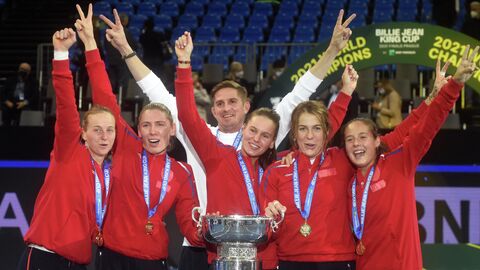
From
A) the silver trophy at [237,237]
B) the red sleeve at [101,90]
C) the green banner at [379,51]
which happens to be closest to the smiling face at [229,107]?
the red sleeve at [101,90]

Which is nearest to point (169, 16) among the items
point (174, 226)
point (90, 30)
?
point (174, 226)

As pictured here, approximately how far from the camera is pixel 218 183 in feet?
16.7

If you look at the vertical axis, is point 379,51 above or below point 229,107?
above

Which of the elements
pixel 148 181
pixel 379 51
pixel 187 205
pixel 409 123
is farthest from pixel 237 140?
pixel 379 51

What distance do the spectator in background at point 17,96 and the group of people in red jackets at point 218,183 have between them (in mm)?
7537

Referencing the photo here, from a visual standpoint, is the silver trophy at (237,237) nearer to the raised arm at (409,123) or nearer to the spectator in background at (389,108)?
the raised arm at (409,123)

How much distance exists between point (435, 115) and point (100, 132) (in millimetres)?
1882

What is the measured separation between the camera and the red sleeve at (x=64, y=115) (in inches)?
188

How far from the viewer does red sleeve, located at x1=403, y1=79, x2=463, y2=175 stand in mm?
4992

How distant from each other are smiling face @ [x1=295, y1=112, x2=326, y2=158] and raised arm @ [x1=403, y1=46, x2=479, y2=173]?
518 mm

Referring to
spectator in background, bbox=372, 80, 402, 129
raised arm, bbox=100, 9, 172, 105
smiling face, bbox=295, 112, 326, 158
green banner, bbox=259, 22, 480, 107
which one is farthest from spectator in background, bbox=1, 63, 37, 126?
smiling face, bbox=295, 112, 326, 158

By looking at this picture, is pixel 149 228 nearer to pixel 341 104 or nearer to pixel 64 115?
pixel 64 115

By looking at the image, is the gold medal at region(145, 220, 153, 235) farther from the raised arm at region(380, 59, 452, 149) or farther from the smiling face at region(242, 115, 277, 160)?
the raised arm at region(380, 59, 452, 149)

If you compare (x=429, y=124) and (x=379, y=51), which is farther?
(x=379, y=51)
